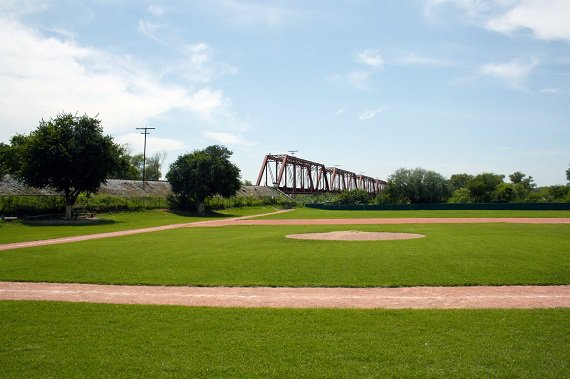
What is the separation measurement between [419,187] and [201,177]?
53929 millimetres

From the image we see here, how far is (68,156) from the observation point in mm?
38375

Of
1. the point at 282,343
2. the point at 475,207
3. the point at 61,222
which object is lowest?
the point at 61,222

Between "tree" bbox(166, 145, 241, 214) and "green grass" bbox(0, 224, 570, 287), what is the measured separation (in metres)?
35.9

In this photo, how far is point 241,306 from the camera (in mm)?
9117

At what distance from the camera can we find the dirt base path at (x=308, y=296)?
9.15 meters

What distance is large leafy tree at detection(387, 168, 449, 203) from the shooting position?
92125 mm

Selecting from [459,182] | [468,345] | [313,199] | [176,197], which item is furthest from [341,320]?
[459,182]

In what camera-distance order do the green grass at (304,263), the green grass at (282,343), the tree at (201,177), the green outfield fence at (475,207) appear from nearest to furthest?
1. the green grass at (282,343)
2. the green grass at (304,263)
3. the tree at (201,177)
4. the green outfield fence at (475,207)

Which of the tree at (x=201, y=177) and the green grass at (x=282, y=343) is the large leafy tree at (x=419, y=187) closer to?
the tree at (x=201, y=177)

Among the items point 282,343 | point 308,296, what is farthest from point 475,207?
Answer: point 282,343

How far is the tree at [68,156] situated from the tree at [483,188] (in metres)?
74.0

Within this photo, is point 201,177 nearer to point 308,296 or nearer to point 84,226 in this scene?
point 84,226

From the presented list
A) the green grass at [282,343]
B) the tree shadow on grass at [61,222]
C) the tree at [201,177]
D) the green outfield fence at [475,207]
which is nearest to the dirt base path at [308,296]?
the green grass at [282,343]

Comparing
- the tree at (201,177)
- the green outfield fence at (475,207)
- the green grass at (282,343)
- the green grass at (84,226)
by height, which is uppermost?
the tree at (201,177)
